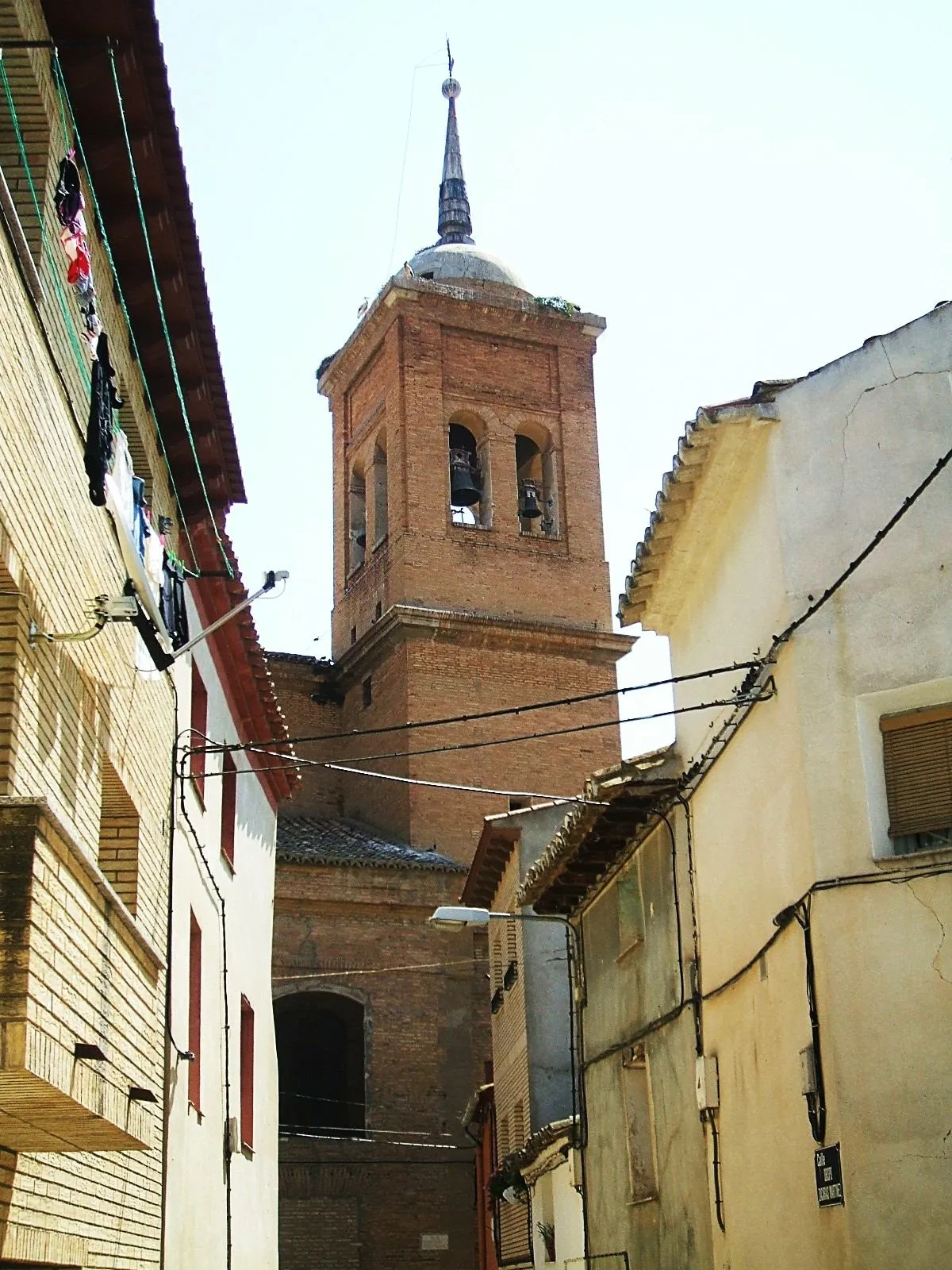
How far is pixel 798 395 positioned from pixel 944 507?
1392 mm

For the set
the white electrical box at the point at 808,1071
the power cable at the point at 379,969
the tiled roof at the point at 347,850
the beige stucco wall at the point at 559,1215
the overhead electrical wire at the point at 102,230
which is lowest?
the beige stucco wall at the point at 559,1215

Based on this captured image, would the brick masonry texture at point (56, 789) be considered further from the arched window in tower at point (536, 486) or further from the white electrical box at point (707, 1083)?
the arched window in tower at point (536, 486)

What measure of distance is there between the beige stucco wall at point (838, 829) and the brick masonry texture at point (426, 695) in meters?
12.3

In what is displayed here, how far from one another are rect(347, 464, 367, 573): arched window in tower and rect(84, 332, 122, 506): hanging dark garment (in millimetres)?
25471

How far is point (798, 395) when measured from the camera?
1156 centimetres

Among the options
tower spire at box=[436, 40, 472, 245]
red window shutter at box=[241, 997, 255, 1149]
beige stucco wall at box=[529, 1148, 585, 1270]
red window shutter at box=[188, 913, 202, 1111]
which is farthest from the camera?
tower spire at box=[436, 40, 472, 245]

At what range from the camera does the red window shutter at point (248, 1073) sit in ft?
58.8

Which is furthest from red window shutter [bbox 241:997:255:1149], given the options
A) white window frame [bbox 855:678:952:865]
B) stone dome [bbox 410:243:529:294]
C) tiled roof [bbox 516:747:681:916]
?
stone dome [bbox 410:243:529:294]

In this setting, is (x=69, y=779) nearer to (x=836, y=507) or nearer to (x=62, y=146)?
(x=62, y=146)

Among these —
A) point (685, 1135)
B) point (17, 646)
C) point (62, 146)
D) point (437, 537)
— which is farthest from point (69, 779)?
point (437, 537)

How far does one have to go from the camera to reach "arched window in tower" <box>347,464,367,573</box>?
118 feet

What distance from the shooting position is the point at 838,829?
10445mm

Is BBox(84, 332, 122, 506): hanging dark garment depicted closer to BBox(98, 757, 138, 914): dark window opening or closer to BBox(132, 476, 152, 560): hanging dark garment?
BBox(132, 476, 152, 560): hanging dark garment

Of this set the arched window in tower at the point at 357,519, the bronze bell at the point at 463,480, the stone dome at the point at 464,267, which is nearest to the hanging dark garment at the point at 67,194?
the bronze bell at the point at 463,480
